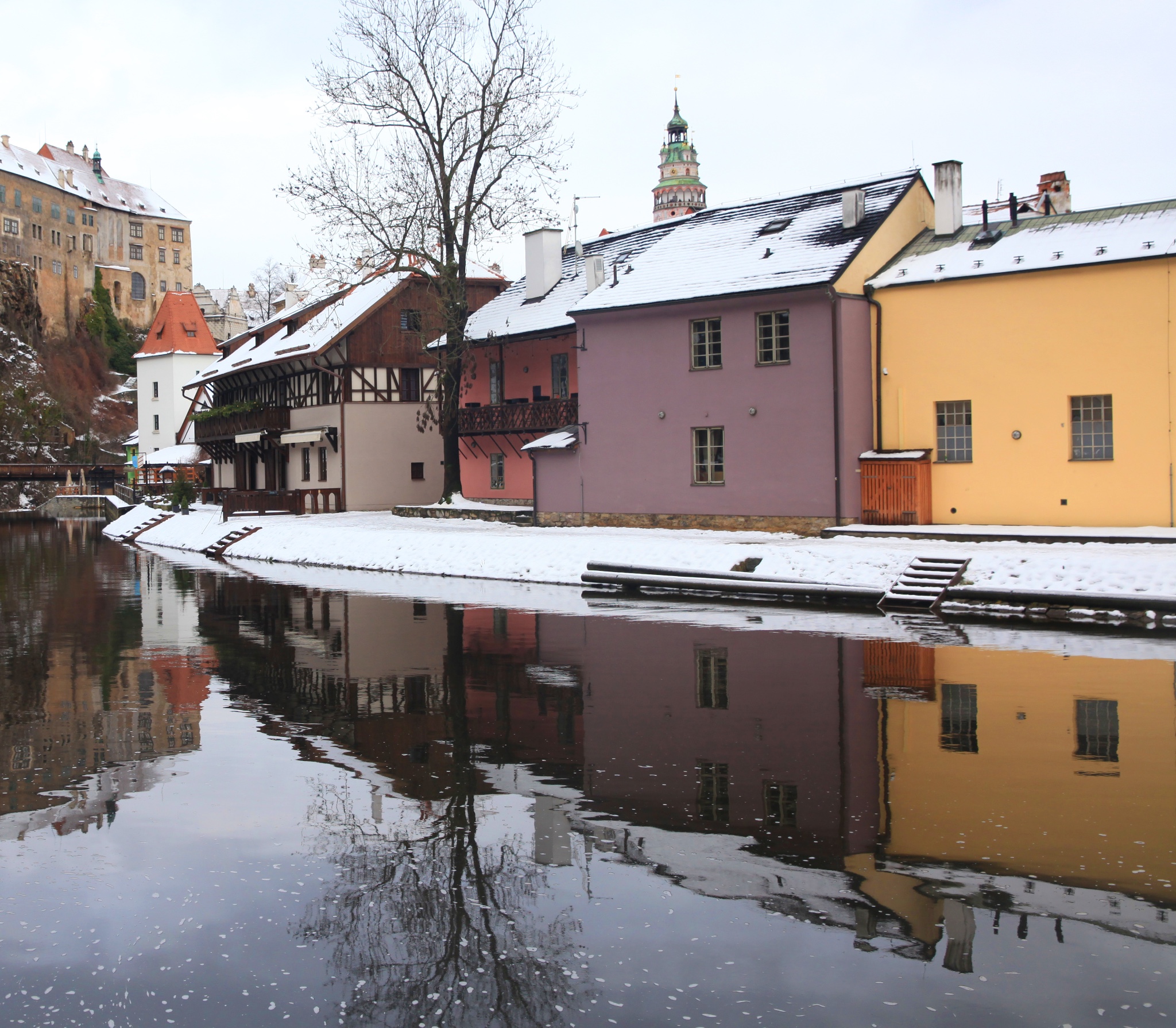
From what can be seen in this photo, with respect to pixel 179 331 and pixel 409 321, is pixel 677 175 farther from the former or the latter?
pixel 409 321

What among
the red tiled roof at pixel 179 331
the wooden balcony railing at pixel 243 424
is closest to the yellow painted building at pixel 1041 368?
the wooden balcony railing at pixel 243 424

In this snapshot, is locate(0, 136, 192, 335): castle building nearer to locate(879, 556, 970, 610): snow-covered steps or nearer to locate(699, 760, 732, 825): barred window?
locate(879, 556, 970, 610): snow-covered steps

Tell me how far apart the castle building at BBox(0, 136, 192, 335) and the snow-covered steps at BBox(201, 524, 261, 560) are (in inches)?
2962

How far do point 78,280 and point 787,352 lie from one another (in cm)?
10014

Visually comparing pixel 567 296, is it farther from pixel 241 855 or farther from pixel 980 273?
pixel 241 855

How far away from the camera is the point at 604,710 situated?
11.1 m

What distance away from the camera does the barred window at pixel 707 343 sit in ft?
95.9

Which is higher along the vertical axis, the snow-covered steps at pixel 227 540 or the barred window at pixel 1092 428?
the barred window at pixel 1092 428

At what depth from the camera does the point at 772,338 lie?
92.5ft

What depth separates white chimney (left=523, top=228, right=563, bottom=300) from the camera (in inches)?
1559

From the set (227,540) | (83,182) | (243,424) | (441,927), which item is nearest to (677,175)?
(83,182)

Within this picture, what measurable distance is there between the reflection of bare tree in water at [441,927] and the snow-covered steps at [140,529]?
41.2 m

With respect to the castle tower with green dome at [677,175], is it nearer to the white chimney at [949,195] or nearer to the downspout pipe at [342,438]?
the downspout pipe at [342,438]

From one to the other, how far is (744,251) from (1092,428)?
996 cm
